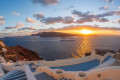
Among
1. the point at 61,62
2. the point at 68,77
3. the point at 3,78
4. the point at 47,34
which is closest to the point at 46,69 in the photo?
the point at 68,77

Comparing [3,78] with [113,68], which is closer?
[113,68]

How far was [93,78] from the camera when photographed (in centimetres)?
361

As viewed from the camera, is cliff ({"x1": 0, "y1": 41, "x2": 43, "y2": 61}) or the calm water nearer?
cliff ({"x1": 0, "y1": 41, "x2": 43, "y2": 61})

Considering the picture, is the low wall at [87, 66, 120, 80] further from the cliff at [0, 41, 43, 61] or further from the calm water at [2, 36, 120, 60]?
the calm water at [2, 36, 120, 60]

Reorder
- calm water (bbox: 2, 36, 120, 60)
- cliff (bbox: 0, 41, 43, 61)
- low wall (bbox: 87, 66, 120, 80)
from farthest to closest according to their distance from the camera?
calm water (bbox: 2, 36, 120, 60) < cliff (bbox: 0, 41, 43, 61) < low wall (bbox: 87, 66, 120, 80)

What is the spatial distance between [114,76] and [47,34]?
6781 inches

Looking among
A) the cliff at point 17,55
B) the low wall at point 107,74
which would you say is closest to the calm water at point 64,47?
the cliff at point 17,55

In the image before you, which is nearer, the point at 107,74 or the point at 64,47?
the point at 107,74

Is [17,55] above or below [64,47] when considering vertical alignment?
above

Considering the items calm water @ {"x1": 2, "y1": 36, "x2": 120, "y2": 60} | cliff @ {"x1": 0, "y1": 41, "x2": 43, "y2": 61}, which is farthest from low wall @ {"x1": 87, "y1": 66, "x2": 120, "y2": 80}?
calm water @ {"x1": 2, "y1": 36, "x2": 120, "y2": 60}

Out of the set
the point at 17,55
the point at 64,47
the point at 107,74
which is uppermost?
the point at 107,74

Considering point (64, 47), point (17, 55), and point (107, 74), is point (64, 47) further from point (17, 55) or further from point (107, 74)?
point (107, 74)

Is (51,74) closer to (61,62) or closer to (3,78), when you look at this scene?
(3,78)

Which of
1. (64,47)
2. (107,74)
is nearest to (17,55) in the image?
(107,74)
